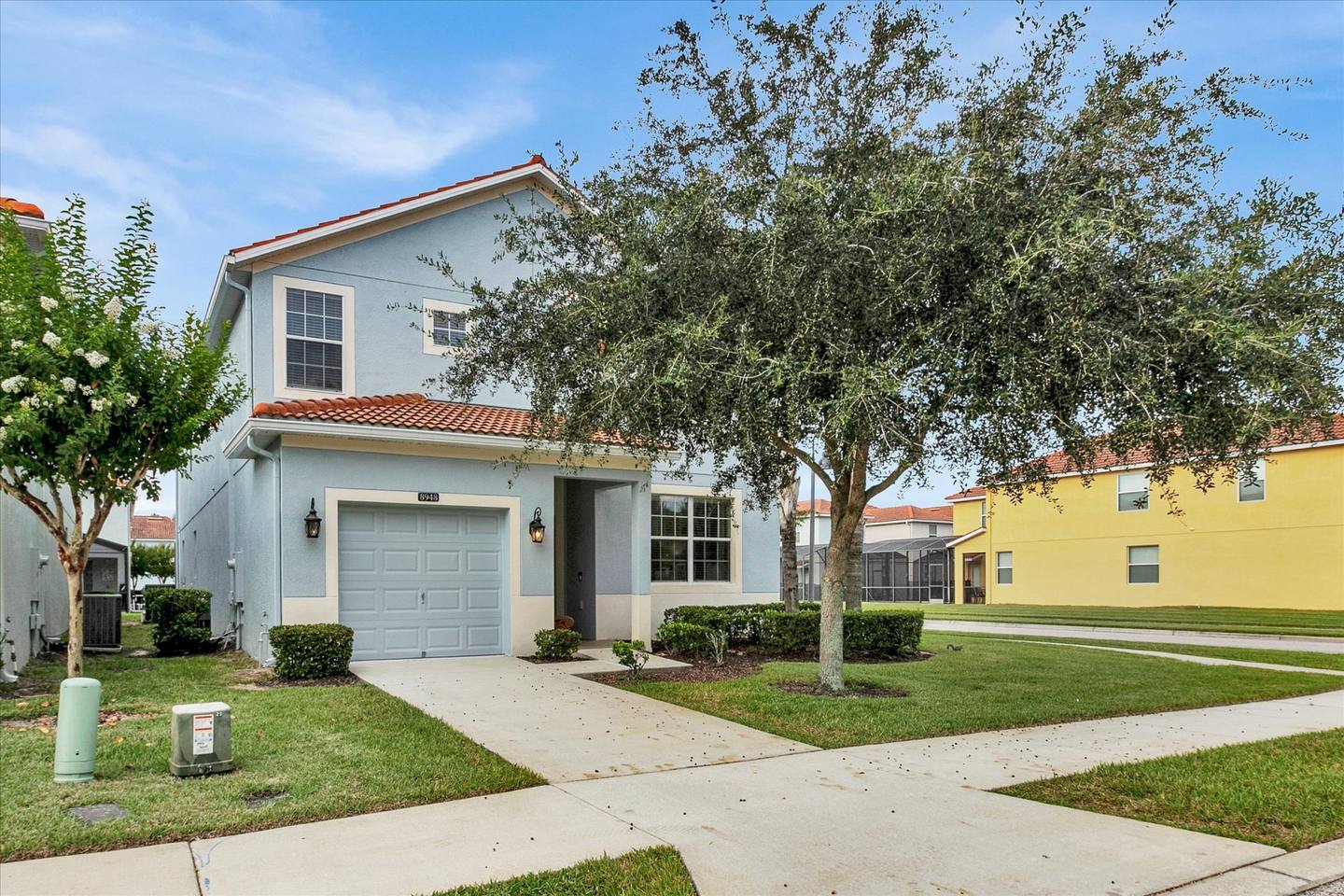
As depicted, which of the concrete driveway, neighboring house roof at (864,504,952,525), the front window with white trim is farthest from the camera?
neighboring house roof at (864,504,952,525)

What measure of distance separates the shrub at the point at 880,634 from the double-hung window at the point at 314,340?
9.17 meters

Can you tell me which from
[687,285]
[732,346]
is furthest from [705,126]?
[732,346]

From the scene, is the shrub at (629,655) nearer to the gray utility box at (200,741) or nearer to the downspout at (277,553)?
the downspout at (277,553)

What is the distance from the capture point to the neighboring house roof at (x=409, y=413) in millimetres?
12187

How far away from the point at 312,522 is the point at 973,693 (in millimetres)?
8998

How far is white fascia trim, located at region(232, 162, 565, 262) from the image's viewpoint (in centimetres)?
1345

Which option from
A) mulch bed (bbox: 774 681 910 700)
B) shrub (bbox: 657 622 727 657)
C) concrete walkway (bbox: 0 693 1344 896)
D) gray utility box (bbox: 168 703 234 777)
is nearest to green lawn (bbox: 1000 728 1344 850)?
concrete walkway (bbox: 0 693 1344 896)

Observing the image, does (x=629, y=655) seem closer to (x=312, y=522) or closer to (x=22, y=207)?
(x=312, y=522)

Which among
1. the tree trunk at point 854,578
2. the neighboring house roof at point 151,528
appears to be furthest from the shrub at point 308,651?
the neighboring house roof at point 151,528

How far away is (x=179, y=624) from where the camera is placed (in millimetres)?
14422

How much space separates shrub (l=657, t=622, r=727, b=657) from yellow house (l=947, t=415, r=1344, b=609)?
13671 millimetres

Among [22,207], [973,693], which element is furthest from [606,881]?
[22,207]

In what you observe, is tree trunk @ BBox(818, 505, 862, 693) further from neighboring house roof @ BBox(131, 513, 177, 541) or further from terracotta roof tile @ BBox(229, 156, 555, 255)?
neighboring house roof @ BBox(131, 513, 177, 541)

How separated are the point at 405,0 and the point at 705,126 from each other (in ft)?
15.8
